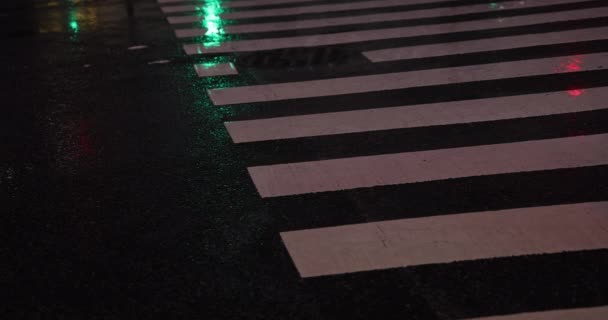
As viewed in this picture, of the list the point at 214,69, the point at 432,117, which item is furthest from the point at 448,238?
the point at 214,69

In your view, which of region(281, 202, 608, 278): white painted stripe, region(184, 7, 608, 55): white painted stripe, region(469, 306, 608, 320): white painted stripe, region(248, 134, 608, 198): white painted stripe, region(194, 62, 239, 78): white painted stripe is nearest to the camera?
region(469, 306, 608, 320): white painted stripe

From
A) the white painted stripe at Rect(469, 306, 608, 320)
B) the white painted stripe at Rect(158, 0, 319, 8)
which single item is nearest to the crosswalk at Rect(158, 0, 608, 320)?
Answer: the white painted stripe at Rect(469, 306, 608, 320)

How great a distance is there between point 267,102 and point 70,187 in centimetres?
207

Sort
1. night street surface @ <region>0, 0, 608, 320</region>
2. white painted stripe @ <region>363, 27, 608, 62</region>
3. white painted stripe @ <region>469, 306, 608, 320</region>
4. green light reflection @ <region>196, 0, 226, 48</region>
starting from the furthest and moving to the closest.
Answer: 1. green light reflection @ <region>196, 0, 226, 48</region>
2. white painted stripe @ <region>363, 27, 608, 62</region>
3. night street surface @ <region>0, 0, 608, 320</region>
4. white painted stripe @ <region>469, 306, 608, 320</region>

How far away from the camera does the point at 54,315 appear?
9.92 feet

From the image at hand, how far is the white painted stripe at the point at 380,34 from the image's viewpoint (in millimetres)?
8133

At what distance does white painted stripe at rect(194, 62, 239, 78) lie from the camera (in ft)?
23.1

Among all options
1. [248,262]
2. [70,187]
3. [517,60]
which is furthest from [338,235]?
[517,60]

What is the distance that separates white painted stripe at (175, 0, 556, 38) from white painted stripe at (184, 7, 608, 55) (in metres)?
0.69

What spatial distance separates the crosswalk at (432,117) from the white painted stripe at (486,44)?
21 mm

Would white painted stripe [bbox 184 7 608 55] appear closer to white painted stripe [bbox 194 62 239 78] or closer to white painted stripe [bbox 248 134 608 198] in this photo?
white painted stripe [bbox 194 62 239 78]

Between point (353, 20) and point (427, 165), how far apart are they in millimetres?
5358

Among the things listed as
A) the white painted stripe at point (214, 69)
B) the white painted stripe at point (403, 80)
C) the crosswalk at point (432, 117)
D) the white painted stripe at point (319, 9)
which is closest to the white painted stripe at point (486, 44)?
the crosswalk at point (432, 117)

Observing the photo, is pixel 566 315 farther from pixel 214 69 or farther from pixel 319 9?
pixel 319 9
